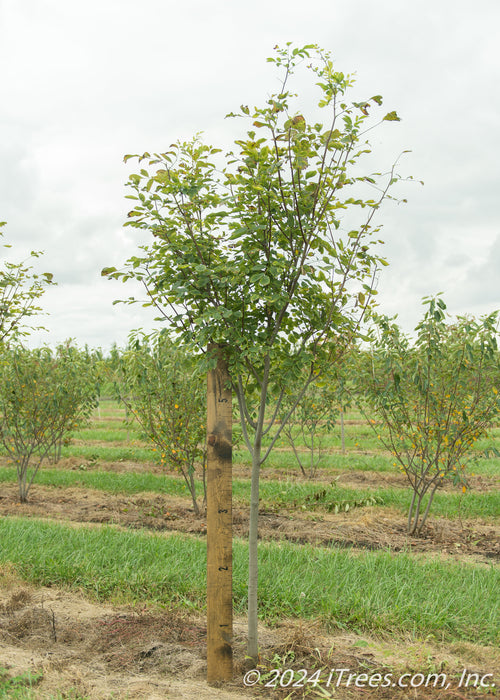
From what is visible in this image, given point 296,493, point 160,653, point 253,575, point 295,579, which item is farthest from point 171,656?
point 296,493

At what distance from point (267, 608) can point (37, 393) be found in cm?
634

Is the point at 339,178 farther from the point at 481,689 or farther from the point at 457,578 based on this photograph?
the point at 457,578

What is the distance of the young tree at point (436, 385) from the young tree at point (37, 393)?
5111 millimetres

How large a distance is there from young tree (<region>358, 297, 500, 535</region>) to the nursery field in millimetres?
1320

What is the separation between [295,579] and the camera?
4836 mm

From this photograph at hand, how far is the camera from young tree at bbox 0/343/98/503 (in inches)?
370

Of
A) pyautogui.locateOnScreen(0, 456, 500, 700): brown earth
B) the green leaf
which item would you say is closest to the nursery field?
pyautogui.locateOnScreen(0, 456, 500, 700): brown earth

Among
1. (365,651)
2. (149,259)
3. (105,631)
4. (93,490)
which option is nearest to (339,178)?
(149,259)

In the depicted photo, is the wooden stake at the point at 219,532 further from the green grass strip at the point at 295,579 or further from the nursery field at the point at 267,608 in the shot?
the green grass strip at the point at 295,579

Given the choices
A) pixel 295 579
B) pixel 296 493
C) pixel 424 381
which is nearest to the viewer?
pixel 295 579

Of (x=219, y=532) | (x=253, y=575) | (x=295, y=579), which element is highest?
(x=219, y=532)

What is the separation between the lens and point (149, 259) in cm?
341

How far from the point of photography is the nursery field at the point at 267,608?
3393 mm

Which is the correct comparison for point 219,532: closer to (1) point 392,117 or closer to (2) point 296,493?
(1) point 392,117
